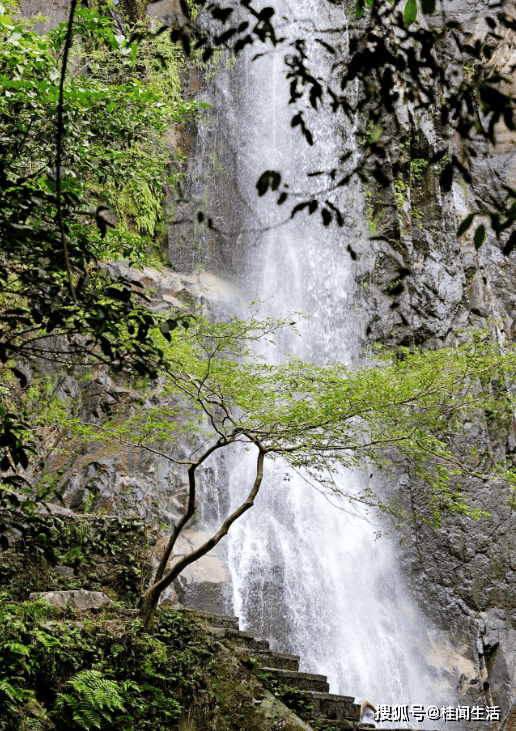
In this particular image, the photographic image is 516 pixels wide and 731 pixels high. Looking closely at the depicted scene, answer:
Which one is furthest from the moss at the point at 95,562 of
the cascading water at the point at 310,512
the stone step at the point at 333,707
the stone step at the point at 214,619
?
the stone step at the point at 333,707

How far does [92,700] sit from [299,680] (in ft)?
9.20

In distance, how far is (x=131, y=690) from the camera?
544 cm

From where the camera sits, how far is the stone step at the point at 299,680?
664cm

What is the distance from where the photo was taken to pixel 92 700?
478 centimetres

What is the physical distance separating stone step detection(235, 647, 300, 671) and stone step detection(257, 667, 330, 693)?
0.66ft

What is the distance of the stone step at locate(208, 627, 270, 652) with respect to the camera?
22.9ft

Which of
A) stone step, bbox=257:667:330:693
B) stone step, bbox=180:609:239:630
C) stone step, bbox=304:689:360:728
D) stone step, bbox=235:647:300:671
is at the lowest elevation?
stone step, bbox=304:689:360:728

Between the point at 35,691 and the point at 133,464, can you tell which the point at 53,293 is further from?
the point at 133,464

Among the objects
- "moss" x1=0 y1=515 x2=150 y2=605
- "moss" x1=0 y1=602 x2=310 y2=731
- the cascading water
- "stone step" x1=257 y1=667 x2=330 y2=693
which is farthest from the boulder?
the cascading water

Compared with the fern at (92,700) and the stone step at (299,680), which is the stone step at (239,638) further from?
the fern at (92,700)

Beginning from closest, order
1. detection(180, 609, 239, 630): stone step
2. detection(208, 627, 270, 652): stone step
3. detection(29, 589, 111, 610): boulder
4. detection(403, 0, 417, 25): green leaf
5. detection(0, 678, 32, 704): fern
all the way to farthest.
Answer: detection(403, 0, 417, 25): green leaf, detection(0, 678, 32, 704): fern, detection(29, 589, 111, 610): boulder, detection(208, 627, 270, 652): stone step, detection(180, 609, 239, 630): stone step

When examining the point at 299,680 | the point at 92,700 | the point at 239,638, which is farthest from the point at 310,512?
the point at 92,700

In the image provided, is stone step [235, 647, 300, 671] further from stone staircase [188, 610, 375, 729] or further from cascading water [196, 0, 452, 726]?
cascading water [196, 0, 452, 726]

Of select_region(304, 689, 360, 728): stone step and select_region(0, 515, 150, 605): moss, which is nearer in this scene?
select_region(0, 515, 150, 605): moss
